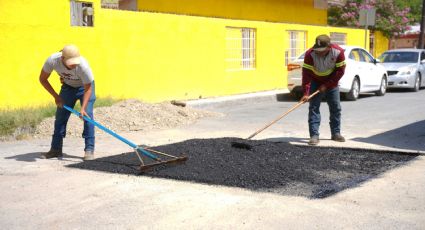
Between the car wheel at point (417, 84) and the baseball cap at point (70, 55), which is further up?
the baseball cap at point (70, 55)

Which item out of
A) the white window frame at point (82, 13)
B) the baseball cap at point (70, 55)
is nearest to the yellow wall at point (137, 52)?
the white window frame at point (82, 13)

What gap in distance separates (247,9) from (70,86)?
46.8ft

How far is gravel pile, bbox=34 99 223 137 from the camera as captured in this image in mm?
9656

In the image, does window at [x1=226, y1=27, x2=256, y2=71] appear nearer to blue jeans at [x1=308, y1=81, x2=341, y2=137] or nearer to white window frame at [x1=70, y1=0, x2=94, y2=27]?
white window frame at [x1=70, y1=0, x2=94, y2=27]

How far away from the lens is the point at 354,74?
15305 millimetres

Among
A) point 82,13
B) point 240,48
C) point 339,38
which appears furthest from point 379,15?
point 82,13

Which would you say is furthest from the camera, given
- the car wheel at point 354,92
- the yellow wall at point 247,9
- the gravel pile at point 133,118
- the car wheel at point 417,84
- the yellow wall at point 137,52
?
the car wheel at point 417,84

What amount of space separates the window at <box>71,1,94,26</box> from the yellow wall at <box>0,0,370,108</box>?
133mm

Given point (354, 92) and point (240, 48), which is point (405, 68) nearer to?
point (354, 92)

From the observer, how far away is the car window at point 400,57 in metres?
19.3

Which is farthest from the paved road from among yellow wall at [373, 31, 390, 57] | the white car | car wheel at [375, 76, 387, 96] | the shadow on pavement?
yellow wall at [373, 31, 390, 57]

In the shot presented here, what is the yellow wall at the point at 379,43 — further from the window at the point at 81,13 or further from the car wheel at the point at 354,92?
the window at the point at 81,13

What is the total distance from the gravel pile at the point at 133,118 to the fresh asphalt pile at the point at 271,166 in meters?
2.38

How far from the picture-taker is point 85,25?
38.7 feet
